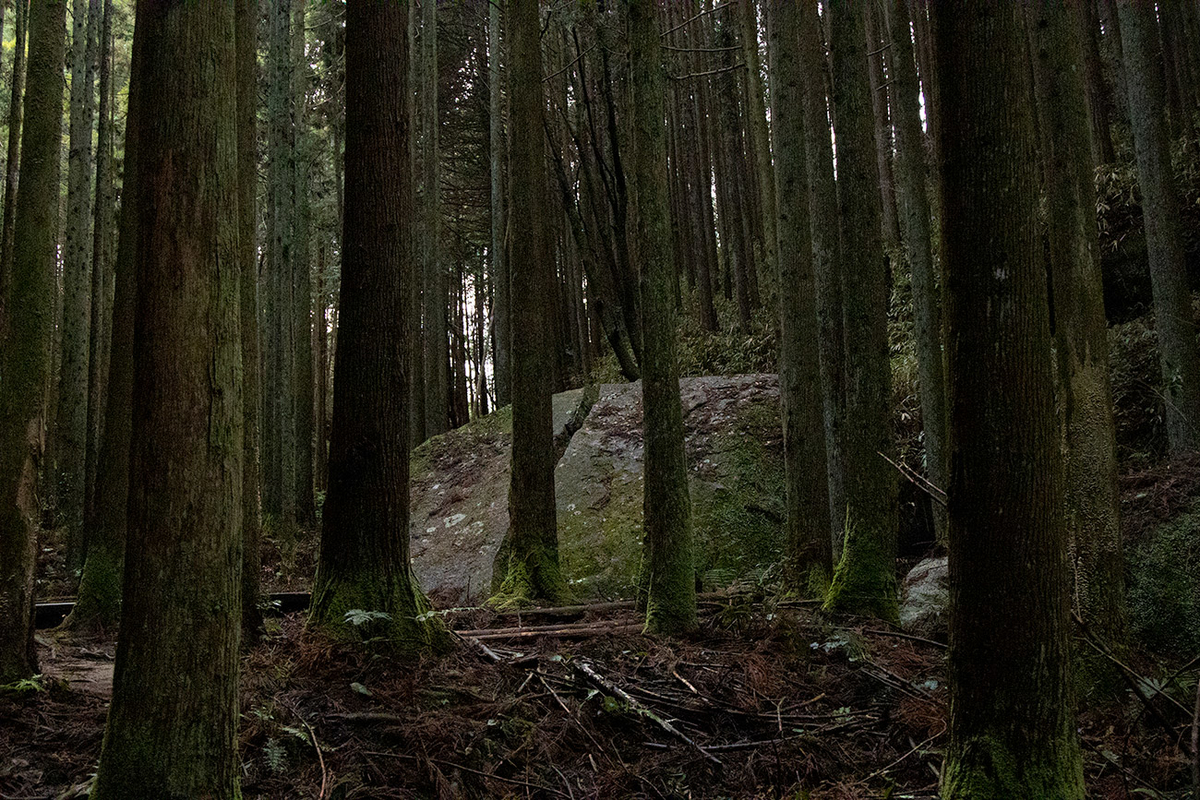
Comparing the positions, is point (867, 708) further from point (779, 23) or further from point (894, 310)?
point (894, 310)

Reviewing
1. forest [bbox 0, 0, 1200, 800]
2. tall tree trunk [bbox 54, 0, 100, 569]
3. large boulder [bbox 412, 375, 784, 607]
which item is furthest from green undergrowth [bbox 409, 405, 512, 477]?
tall tree trunk [bbox 54, 0, 100, 569]

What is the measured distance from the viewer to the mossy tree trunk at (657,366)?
5785 millimetres

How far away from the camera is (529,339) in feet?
24.8

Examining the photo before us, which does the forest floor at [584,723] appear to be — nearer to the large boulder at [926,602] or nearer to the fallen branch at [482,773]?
the fallen branch at [482,773]

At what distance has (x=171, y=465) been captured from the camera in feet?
9.09

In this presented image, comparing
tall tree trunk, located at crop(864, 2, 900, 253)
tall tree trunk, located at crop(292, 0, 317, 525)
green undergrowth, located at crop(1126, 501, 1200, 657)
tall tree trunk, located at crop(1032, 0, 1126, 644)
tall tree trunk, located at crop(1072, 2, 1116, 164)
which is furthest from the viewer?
tall tree trunk, located at crop(864, 2, 900, 253)

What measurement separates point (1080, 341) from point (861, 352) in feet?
6.43

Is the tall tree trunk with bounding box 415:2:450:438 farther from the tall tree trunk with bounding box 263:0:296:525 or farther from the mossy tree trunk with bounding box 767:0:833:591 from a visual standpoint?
the mossy tree trunk with bounding box 767:0:833:591

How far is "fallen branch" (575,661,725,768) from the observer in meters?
4.30

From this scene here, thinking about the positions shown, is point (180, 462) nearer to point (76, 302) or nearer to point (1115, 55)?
point (76, 302)

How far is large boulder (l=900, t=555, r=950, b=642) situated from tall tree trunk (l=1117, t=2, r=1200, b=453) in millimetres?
3752

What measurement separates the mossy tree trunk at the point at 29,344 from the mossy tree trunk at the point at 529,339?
3827 mm

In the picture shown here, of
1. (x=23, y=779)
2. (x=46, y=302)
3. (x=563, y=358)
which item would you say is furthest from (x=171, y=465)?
(x=563, y=358)

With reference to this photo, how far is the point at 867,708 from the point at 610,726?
1.53m
